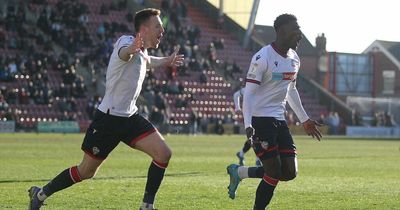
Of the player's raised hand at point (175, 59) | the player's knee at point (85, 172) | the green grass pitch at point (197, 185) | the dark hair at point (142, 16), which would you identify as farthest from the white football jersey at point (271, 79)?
the player's knee at point (85, 172)

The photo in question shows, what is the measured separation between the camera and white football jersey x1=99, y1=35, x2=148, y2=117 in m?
10.4

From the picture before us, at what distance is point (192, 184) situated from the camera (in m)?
16.5

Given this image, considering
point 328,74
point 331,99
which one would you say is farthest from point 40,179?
point 328,74

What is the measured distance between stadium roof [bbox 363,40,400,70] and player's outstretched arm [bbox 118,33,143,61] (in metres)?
83.7

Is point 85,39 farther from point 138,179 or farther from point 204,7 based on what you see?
point 138,179

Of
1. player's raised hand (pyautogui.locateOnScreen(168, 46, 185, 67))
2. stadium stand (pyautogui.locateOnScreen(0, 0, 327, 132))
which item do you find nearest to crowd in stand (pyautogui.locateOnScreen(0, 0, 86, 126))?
stadium stand (pyautogui.locateOnScreen(0, 0, 327, 132))

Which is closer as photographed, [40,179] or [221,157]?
[40,179]

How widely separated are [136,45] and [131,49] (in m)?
0.14

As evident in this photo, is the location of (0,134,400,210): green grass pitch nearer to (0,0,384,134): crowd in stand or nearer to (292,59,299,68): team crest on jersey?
(292,59,299,68): team crest on jersey

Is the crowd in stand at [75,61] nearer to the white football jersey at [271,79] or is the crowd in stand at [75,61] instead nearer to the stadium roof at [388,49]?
the stadium roof at [388,49]

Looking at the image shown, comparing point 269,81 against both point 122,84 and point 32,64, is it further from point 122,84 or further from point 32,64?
point 32,64

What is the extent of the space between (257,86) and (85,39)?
43.4 m

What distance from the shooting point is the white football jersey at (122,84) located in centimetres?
1041

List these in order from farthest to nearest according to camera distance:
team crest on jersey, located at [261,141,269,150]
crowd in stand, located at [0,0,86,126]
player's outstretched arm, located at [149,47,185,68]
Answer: crowd in stand, located at [0,0,86,126] → player's outstretched arm, located at [149,47,185,68] → team crest on jersey, located at [261,141,269,150]
